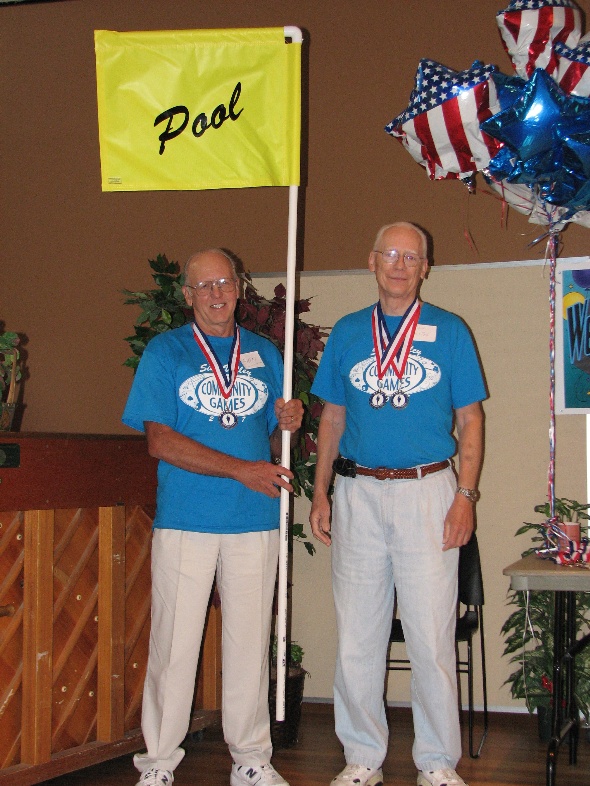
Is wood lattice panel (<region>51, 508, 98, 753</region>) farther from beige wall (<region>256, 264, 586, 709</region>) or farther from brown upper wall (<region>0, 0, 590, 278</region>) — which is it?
brown upper wall (<region>0, 0, 590, 278</region>)

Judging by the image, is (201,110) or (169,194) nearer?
(201,110)

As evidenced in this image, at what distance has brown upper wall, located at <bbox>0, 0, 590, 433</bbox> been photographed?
13.5ft

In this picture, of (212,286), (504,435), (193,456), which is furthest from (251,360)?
(504,435)

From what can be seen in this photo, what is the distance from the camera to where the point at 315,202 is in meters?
4.31

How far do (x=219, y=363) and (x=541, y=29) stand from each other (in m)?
1.73

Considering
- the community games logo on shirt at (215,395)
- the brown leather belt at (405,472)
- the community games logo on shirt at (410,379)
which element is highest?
the community games logo on shirt at (410,379)

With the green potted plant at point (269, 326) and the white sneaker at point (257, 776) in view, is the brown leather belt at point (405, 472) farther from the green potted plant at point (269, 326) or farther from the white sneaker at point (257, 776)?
the white sneaker at point (257, 776)

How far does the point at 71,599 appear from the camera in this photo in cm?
297

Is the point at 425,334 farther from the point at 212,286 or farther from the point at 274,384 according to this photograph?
the point at 212,286

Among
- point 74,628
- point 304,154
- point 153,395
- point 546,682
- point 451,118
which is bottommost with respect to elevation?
point 546,682

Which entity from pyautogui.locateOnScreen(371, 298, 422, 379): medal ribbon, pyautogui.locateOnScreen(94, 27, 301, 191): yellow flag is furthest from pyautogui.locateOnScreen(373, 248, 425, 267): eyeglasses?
pyautogui.locateOnScreen(94, 27, 301, 191): yellow flag

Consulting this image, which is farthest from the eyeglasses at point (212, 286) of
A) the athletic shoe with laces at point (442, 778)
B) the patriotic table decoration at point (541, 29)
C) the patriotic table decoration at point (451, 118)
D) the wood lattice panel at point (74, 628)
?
the athletic shoe with laces at point (442, 778)

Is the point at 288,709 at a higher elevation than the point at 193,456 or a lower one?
lower

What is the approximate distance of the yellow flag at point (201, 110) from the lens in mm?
2822
